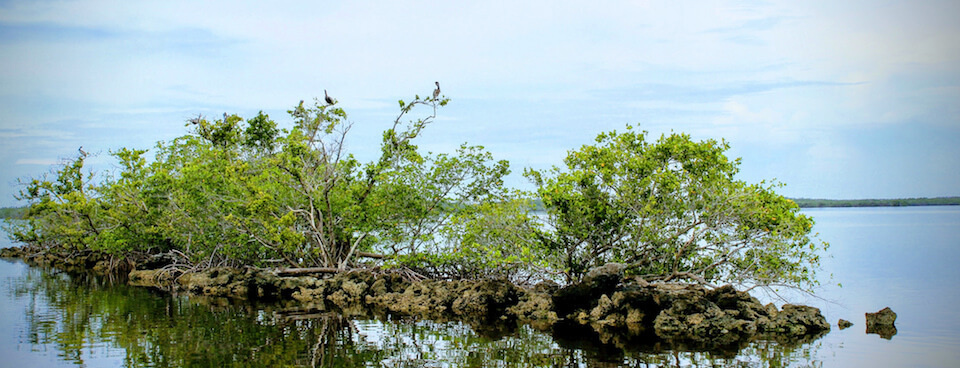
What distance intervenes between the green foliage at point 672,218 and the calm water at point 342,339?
2.54 meters

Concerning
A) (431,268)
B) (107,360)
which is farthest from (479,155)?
(107,360)

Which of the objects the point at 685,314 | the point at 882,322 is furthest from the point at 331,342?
the point at 882,322

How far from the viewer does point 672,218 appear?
20.2m

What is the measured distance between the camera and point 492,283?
71.6ft

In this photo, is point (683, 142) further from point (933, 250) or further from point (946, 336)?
point (933, 250)

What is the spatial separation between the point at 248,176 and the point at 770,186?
1722cm

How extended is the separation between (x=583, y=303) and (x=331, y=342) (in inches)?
270

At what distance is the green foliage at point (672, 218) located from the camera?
1919 centimetres

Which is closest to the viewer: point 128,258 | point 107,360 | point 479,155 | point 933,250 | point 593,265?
point 107,360

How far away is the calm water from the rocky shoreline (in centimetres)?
78

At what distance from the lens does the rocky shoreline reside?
57.1 ft

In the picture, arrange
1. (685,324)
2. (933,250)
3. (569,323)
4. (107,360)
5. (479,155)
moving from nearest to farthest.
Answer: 1. (107,360)
2. (685,324)
3. (569,323)
4. (479,155)
5. (933,250)

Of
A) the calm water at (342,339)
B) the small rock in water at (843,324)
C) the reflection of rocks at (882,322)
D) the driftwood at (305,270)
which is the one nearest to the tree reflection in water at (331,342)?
the calm water at (342,339)

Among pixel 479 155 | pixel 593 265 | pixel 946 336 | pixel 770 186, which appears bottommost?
pixel 946 336
